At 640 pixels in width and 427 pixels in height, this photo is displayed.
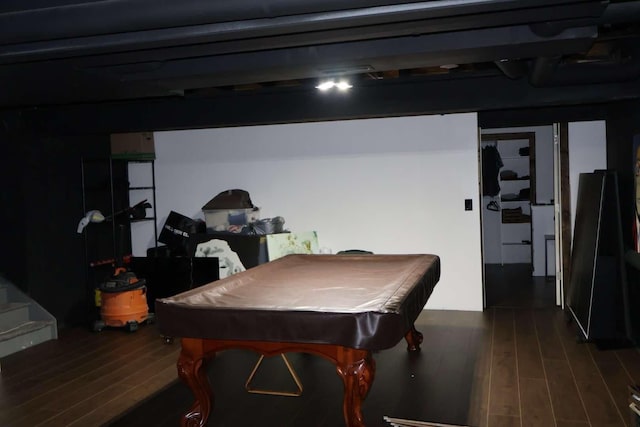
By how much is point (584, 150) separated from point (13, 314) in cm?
600

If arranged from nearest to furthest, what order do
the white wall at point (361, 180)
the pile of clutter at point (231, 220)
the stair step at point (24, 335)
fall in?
the stair step at point (24, 335), the white wall at point (361, 180), the pile of clutter at point (231, 220)

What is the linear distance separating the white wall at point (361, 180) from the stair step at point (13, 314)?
211 centimetres

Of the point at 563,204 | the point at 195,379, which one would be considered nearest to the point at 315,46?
the point at 195,379

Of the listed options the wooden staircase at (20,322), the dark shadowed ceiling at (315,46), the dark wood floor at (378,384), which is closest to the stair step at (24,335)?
the wooden staircase at (20,322)

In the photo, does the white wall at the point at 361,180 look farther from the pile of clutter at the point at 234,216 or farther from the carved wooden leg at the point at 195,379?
the carved wooden leg at the point at 195,379

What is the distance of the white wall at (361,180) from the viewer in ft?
21.1

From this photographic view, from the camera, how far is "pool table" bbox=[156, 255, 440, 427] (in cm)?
288

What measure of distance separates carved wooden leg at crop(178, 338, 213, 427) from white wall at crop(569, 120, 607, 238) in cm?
450

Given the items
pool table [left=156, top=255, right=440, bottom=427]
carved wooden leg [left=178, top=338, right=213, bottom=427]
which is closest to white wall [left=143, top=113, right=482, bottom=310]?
pool table [left=156, top=255, right=440, bottom=427]

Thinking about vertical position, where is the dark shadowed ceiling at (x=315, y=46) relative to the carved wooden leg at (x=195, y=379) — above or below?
above

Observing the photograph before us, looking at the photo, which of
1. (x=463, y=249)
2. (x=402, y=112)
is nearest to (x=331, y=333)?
(x=402, y=112)

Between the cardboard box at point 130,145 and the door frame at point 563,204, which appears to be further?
the cardboard box at point 130,145

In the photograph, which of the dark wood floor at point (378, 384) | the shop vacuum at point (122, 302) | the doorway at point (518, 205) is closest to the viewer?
the dark wood floor at point (378, 384)

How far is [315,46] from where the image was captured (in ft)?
11.6
